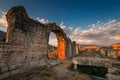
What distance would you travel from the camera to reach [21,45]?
5.18m

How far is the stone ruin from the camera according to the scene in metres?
4.31

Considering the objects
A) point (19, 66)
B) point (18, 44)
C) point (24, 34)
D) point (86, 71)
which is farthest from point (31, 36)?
point (86, 71)

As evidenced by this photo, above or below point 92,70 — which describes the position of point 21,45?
above

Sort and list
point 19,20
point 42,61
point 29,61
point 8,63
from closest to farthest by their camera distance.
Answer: point 8,63 → point 19,20 → point 29,61 → point 42,61

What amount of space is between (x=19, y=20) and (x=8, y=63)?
8.32 feet

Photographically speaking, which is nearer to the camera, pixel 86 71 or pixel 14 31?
pixel 14 31

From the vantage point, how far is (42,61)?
7176 mm

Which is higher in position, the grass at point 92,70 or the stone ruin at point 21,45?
the stone ruin at point 21,45

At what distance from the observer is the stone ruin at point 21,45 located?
431 centimetres

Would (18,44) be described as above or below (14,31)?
below

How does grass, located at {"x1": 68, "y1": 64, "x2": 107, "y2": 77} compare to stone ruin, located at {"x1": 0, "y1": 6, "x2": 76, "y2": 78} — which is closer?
stone ruin, located at {"x1": 0, "y1": 6, "x2": 76, "y2": 78}

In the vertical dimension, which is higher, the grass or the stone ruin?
the stone ruin

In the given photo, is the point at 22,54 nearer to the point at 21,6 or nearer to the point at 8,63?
the point at 8,63

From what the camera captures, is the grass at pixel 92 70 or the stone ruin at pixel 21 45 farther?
the grass at pixel 92 70
